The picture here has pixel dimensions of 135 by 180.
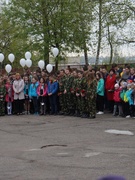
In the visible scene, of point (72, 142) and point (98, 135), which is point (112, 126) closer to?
point (98, 135)

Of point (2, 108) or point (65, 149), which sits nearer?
point (65, 149)

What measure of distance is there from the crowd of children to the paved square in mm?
1072

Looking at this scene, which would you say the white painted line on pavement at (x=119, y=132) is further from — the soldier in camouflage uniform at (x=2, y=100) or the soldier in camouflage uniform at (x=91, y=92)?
the soldier in camouflage uniform at (x=2, y=100)

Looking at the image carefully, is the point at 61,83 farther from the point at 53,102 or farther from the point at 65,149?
the point at 65,149

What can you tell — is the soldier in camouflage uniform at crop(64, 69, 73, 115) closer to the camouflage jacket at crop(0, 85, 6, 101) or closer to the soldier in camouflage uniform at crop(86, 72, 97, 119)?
the soldier in camouflage uniform at crop(86, 72, 97, 119)

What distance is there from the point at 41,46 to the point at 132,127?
616 inches

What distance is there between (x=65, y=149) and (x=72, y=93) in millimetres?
7087

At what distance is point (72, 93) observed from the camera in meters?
16.5

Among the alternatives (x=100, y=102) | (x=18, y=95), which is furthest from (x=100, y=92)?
(x=18, y=95)

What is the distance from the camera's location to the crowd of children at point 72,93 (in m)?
15.4

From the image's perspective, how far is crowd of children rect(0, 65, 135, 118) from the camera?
15.4 m

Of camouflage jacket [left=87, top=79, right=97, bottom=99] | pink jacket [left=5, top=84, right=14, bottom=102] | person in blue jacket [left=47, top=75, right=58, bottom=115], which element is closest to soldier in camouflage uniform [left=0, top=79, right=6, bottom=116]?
pink jacket [left=5, top=84, right=14, bottom=102]

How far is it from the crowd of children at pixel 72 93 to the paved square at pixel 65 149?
3.52 feet

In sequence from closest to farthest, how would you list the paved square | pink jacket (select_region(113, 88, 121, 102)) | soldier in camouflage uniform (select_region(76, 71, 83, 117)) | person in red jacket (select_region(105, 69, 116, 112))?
the paved square < pink jacket (select_region(113, 88, 121, 102)) < soldier in camouflage uniform (select_region(76, 71, 83, 117)) < person in red jacket (select_region(105, 69, 116, 112))
